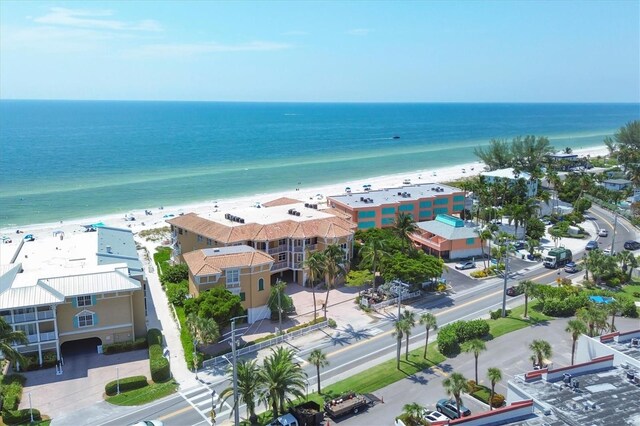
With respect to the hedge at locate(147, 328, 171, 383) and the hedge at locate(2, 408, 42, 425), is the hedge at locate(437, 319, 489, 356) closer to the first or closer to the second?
the hedge at locate(147, 328, 171, 383)

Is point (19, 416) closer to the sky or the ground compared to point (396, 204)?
closer to the ground

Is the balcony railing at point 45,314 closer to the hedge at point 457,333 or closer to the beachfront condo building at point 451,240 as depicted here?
the hedge at point 457,333

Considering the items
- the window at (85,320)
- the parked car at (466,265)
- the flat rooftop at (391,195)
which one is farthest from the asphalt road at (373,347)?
the flat rooftop at (391,195)

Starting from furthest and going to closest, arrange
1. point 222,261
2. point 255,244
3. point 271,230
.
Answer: point 271,230, point 255,244, point 222,261

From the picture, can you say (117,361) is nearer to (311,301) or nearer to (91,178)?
(311,301)

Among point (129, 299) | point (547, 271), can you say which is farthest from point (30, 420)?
point (547, 271)

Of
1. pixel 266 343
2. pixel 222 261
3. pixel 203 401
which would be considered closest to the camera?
pixel 203 401

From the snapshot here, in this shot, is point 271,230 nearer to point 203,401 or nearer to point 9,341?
point 203,401

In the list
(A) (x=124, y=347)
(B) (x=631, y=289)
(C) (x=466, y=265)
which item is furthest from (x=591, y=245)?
(A) (x=124, y=347)

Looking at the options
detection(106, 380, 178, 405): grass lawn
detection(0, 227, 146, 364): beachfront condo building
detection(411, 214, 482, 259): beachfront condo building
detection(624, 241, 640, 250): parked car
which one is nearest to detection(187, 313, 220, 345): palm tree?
detection(106, 380, 178, 405): grass lawn
